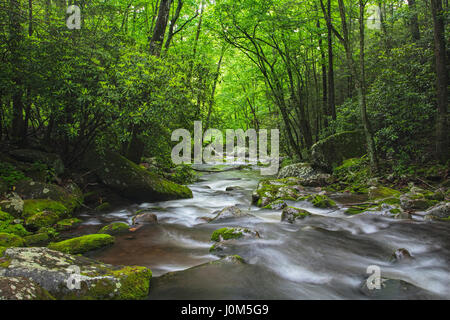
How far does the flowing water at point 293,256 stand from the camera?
308 cm

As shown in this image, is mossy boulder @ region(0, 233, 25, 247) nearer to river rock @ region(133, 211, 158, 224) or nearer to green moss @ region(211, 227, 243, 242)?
river rock @ region(133, 211, 158, 224)

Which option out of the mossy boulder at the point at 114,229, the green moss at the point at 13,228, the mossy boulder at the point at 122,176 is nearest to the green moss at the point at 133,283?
the mossy boulder at the point at 114,229

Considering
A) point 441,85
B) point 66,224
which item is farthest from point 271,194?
point 441,85

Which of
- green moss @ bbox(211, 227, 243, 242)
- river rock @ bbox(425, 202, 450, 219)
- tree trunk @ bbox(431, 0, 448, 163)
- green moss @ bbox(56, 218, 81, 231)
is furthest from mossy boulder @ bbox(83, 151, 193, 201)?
tree trunk @ bbox(431, 0, 448, 163)

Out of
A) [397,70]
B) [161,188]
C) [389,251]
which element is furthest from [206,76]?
[389,251]

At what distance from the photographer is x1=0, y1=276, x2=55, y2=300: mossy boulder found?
1.97 m

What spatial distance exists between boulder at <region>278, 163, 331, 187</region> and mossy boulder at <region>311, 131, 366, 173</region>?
59cm

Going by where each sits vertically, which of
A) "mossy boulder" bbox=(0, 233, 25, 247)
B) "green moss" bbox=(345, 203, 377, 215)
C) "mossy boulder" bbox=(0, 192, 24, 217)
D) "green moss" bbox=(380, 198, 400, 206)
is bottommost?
"green moss" bbox=(345, 203, 377, 215)

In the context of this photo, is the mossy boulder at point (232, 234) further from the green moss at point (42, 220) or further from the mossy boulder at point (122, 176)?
the mossy boulder at point (122, 176)

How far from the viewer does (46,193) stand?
616cm

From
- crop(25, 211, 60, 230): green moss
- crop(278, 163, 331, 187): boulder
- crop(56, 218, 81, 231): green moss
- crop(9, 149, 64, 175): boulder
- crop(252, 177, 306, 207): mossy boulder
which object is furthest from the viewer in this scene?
crop(278, 163, 331, 187): boulder

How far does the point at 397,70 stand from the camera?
9547 millimetres

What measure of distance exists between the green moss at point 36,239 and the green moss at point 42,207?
1028mm

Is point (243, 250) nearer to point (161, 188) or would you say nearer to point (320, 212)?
point (320, 212)
